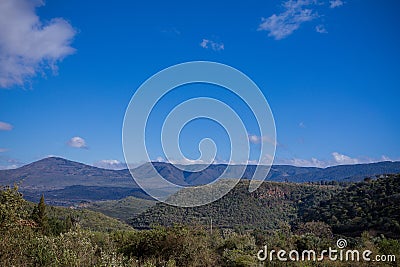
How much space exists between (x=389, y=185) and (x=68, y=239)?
42894mm

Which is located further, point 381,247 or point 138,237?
point 138,237

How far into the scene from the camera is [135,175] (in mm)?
10391

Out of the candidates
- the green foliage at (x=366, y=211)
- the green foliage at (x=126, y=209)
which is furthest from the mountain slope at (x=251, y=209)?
the green foliage at (x=126, y=209)

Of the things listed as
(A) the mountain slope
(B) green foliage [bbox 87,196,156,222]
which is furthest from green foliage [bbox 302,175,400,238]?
(B) green foliage [bbox 87,196,156,222]

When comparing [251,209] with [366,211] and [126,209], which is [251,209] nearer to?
[366,211]

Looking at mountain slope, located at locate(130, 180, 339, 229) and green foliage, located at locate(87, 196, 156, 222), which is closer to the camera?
mountain slope, located at locate(130, 180, 339, 229)

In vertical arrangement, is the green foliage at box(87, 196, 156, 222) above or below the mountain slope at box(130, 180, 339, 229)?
below

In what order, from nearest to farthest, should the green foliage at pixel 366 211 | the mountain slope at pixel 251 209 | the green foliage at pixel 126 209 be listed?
1. the green foliage at pixel 366 211
2. the mountain slope at pixel 251 209
3. the green foliage at pixel 126 209

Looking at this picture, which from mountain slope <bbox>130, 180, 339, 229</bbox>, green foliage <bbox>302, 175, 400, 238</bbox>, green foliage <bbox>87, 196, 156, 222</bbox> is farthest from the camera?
green foliage <bbox>87, 196, 156, 222</bbox>

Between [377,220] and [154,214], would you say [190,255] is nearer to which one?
[377,220]

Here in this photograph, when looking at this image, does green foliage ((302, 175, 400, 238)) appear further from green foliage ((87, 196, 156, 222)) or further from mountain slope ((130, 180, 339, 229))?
green foliage ((87, 196, 156, 222))

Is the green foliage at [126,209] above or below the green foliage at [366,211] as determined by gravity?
below

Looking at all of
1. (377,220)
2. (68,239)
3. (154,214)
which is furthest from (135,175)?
(154,214)

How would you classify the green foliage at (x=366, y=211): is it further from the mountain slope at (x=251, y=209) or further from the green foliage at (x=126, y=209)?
the green foliage at (x=126, y=209)
